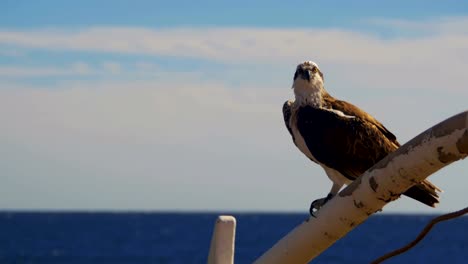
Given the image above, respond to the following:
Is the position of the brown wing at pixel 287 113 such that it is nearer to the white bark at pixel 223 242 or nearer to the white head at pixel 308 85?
the white head at pixel 308 85

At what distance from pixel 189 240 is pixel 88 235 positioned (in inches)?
497

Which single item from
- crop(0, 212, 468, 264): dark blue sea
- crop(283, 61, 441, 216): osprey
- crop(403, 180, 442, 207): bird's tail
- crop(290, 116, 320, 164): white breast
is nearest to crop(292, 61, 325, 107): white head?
crop(283, 61, 441, 216): osprey

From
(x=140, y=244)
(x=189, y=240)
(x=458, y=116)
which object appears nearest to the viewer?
(x=458, y=116)

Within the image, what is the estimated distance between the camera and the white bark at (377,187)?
378 cm

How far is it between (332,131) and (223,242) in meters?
3.39

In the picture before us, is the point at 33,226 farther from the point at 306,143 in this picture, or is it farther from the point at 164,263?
the point at 306,143

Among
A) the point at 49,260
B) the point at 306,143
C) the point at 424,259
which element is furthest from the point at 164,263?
the point at 306,143

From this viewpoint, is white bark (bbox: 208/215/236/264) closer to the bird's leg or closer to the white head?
the bird's leg

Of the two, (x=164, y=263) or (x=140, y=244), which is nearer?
(x=164, y=263)

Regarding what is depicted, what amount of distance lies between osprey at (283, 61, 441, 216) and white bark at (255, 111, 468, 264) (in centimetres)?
313

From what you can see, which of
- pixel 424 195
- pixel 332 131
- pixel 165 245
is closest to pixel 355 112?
pixel 332 131

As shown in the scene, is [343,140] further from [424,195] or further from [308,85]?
[424,195]

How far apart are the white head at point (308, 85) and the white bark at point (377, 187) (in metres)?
3.57

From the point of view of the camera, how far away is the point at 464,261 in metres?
82.5
